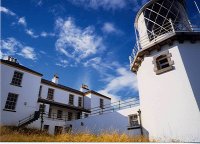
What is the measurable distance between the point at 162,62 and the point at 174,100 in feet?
6.81

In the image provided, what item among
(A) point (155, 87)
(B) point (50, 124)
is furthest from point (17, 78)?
(A) point (155, 87)

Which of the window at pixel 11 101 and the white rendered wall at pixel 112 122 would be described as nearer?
the white rendered wall at pixel 112 122

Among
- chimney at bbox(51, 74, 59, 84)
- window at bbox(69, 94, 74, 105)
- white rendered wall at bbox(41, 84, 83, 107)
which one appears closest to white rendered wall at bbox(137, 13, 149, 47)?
white rendered wall at bbox(41, 84, 83, 107)

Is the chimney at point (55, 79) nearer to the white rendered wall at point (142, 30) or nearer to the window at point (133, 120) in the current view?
the window at point (133, 120)

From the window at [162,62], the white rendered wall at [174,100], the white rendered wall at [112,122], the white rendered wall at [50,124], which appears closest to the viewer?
the white rendered wall at [174,100]

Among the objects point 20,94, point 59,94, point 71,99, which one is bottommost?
point 20,94

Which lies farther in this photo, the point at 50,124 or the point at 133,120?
the point at 50,124

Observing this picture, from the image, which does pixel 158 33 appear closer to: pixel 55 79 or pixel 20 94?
pixel 20 94

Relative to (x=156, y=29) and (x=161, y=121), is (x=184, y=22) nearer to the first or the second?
(x=156, y=29)

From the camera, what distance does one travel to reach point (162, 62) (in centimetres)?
838

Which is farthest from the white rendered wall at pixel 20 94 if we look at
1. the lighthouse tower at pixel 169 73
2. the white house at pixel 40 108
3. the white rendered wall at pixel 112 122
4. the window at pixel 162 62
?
the window at pixel 162 62

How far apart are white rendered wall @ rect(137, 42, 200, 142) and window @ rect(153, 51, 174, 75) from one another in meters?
0.16

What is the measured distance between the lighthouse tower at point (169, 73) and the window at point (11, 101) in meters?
9.37

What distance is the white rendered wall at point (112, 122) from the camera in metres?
11.3
